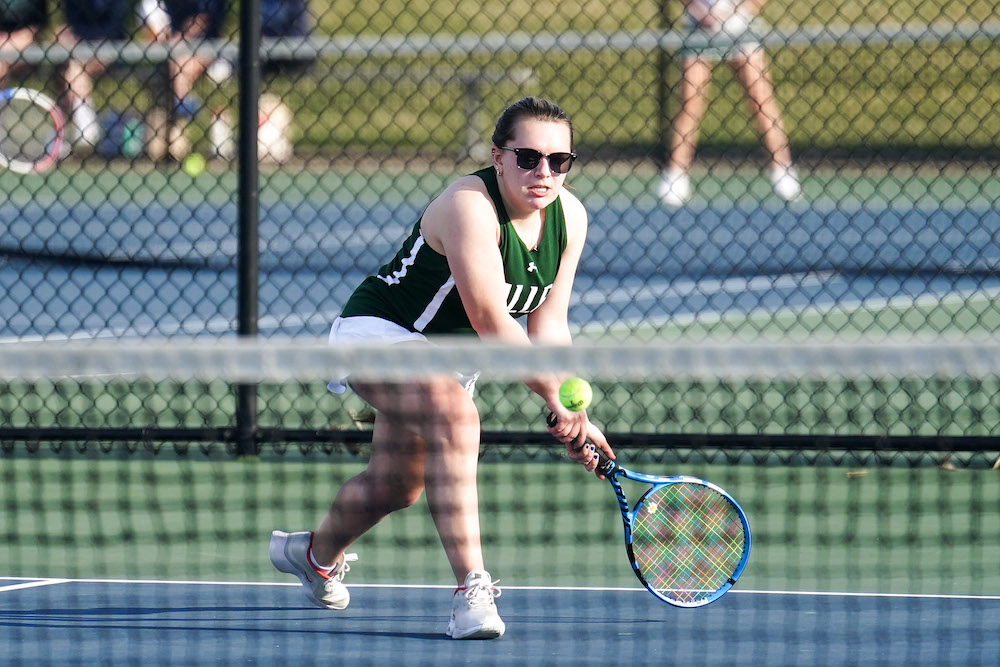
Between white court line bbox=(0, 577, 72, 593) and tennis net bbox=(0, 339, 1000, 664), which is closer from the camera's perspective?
tennis net bbox=(0, 339, 1000, 664)

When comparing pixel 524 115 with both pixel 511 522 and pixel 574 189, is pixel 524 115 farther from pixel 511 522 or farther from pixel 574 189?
pixel 574 189

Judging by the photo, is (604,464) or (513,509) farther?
(513,509)

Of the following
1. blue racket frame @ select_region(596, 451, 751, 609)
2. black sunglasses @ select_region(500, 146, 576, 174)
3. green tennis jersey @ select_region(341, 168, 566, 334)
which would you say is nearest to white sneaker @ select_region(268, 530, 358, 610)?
green tennis jersey @ select_region(341, 168, 566, 334)

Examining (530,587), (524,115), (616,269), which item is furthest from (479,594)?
(616,269)

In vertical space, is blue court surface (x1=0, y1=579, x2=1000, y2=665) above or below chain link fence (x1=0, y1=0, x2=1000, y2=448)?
below

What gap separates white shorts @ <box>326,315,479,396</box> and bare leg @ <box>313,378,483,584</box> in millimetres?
110

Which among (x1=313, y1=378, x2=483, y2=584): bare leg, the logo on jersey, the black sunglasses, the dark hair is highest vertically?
the dark hair

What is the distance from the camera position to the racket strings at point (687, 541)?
4.04 metres

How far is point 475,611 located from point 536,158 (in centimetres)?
104

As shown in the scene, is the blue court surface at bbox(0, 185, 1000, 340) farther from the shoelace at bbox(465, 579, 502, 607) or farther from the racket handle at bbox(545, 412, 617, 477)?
the shoelace at bbox(465, 579, 502, 607)

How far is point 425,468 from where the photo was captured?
3832mm

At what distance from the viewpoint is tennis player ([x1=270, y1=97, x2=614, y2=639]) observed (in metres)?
3.75

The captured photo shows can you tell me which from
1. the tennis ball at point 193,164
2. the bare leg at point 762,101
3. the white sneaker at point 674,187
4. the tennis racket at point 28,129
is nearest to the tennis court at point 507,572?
the bare leg at point 762,101

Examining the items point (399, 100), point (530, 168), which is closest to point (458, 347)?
point (530, 168)
